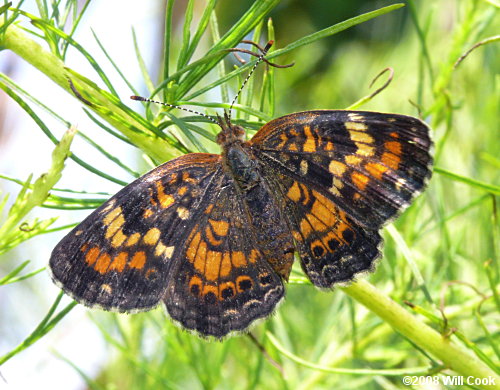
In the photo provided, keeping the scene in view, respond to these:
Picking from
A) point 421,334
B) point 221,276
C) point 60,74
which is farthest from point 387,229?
point 60,74

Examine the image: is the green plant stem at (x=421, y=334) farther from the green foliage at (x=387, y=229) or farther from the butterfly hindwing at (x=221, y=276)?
the butterfly hindwing at (x=221, y=276)

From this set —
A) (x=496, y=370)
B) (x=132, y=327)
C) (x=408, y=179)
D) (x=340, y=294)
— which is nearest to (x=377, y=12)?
(x=408, y=179)

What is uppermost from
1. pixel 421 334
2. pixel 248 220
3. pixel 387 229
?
pixel 248 220

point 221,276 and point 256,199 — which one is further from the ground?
point 256,199

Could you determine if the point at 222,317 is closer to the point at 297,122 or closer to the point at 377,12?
the point at 297,122

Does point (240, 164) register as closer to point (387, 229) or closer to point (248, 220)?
point (248, 220)

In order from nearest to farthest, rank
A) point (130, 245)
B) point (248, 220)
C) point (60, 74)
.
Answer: point (60, 74)
point (130, 245)
point (248, 220)

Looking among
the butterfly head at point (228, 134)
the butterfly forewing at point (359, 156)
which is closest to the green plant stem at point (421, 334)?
the butterfly forewing at point (359, 156)
